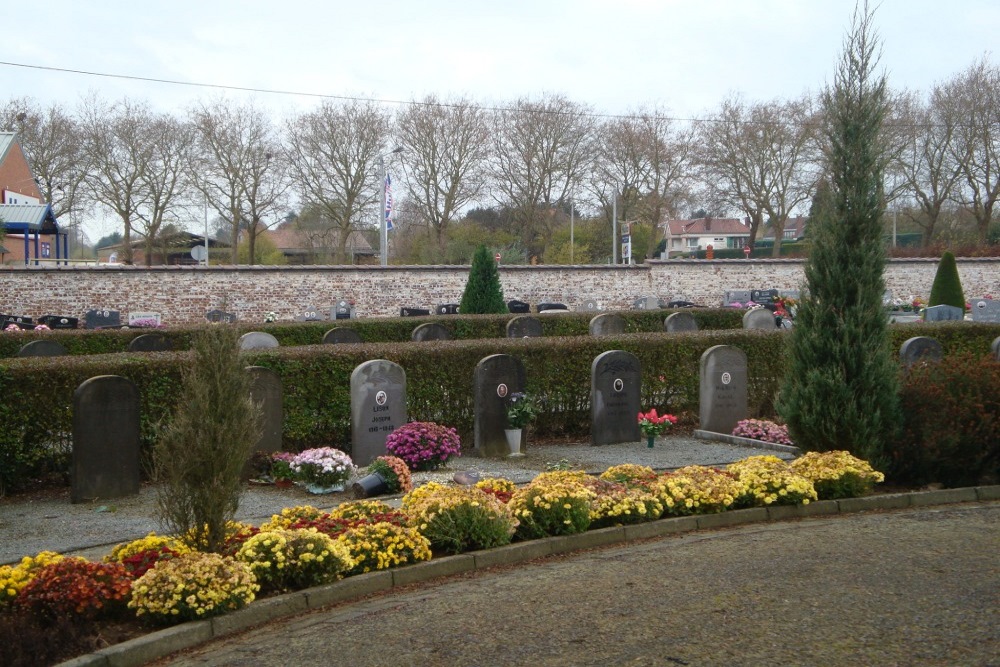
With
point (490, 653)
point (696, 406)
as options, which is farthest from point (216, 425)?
point (696, 406)

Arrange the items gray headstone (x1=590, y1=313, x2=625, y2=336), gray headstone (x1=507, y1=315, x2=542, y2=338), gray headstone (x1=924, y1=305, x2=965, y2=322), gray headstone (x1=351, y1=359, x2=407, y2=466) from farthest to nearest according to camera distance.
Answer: gray headstone (x1=924, y1=305, x2=965, y2=322)
gray headstone (x1=590, y1=313, x2=625, y2=336)
gray headstone (x1=507, y1=315, x2=542, y2=338)
gray headstone (x1=351, y1=359, x2=407, y2=466)

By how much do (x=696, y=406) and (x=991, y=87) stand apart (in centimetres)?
4618

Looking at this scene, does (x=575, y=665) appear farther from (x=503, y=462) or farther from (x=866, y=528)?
(x=503, y=462)

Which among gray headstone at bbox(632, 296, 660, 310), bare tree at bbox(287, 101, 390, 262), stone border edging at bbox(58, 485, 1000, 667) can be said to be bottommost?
stone border edging at bbox(58, 485, 1000, 667)

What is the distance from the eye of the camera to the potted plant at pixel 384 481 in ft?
30.3

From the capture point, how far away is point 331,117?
5072 cm

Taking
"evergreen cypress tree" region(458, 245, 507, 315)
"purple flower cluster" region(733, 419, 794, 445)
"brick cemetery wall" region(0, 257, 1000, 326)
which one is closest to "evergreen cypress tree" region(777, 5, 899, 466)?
"purple flower cluster" region(733, 419, 794, 445)

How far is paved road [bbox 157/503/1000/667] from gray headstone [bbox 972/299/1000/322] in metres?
26.8

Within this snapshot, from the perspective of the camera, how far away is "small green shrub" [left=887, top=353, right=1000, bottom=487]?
30.0ft

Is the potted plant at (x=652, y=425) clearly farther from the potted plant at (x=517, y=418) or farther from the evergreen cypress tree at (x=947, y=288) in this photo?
the evergreen cypress tree at (x=947, y=288)

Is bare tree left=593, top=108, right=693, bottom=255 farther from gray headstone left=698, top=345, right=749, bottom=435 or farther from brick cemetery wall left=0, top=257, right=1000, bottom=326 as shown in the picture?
gray headstone left=698, top=345, right=749, bottom=435

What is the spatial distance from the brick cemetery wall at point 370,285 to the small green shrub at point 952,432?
789 inches

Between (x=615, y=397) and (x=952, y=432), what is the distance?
4.33 m

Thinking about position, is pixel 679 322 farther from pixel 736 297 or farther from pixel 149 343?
pixel 736 297
